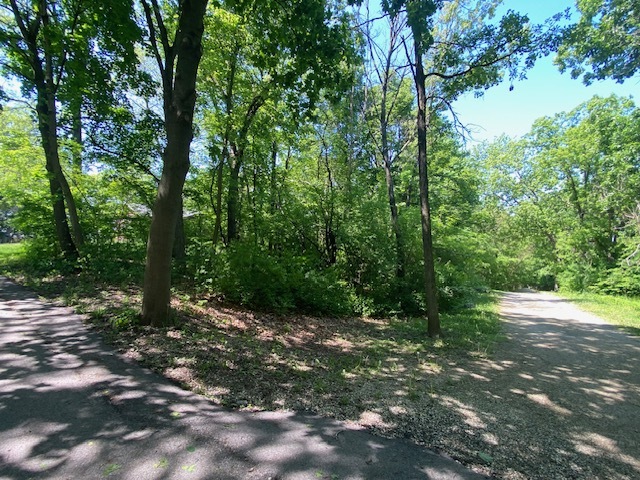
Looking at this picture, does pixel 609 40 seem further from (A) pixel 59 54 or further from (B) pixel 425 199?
(A) pixel 59 54

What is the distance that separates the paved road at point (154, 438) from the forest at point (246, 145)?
1.96m

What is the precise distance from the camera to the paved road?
95.3 inches

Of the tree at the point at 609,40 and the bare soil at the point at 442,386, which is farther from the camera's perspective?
the tree at the point at 609,40

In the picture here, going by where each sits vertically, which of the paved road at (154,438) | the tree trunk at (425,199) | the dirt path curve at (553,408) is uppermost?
the tree trunk at (425,199)

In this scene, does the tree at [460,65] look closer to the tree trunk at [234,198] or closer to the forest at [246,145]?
the forest at [246,145]

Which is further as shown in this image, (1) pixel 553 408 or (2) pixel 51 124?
(2) pixel 51 124

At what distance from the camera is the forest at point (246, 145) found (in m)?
6.25

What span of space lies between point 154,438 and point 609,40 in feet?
47.6

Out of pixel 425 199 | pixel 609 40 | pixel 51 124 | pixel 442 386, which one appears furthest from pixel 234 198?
pixel 609 40

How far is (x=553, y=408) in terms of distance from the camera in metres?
4.05

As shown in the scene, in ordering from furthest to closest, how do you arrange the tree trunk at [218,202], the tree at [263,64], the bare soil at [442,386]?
1. the tree trunk at [218,202]
2. the tree at [263,64]
3. the bare soil at [442,386]

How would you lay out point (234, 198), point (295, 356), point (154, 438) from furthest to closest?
point (234, 198) < point (295, 356) < point (154, 438)

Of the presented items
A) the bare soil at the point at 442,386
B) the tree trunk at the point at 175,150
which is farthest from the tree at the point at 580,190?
the tree trunk at the point at 175,150

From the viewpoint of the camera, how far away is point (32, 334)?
193 inches
